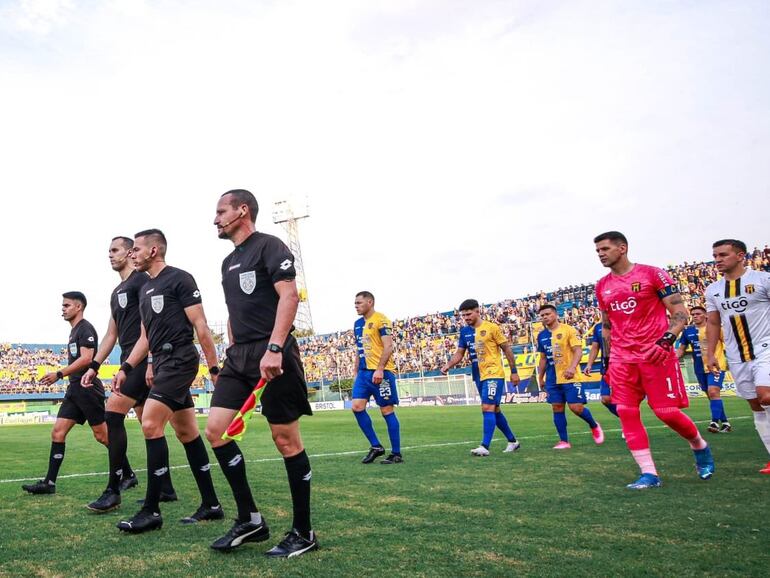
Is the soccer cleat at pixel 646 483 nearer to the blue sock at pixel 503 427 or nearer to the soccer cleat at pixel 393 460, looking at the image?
the soccer cleat at pixel 393 460

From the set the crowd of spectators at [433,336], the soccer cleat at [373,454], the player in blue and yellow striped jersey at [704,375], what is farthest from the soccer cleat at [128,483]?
the crowd of spectators at [433,336]

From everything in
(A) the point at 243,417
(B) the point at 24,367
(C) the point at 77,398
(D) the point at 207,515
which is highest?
(B) the point at 24,367

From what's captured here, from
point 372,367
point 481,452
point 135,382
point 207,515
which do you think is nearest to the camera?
point 207,515

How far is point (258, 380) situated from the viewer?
4.34 m

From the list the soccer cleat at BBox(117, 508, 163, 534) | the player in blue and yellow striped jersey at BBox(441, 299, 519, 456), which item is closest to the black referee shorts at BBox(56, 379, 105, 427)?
the soccer cleat at BBox(117, 508, 163, 534)

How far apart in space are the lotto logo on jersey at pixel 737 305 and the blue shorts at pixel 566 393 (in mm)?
4005

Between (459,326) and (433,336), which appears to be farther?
(433,336)

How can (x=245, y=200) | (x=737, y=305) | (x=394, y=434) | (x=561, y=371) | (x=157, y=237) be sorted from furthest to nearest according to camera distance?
(x=561, y=371)
(x=394, y=434)
(x=737, y=305)
(x=157, y=237)
(x=245, y=200)

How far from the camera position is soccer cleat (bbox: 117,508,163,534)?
460 centimetres

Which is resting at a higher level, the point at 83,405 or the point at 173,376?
the point at 173,376

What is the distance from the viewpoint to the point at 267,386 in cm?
414

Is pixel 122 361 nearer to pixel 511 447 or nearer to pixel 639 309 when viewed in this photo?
pixel 639 309

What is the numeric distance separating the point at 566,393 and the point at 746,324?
14.0 ft

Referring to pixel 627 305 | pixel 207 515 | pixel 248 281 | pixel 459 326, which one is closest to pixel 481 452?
pixel 627 305
